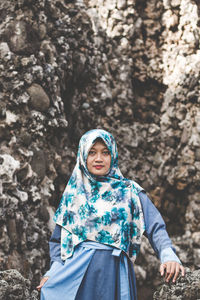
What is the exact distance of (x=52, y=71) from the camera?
2994 millimetres

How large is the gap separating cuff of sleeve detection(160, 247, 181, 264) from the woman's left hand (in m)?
0.01

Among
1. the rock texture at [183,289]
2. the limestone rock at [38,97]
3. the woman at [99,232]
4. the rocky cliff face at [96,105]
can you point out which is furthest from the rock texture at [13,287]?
the limestone rock at [38,97]

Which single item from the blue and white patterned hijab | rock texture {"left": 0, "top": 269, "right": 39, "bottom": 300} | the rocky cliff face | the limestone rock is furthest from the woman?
the limestone rock

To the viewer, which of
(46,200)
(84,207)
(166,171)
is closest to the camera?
(84,207)

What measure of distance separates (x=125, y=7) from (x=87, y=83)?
1.14 meters

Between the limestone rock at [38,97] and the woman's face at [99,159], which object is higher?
the limestone rock at [38,97]

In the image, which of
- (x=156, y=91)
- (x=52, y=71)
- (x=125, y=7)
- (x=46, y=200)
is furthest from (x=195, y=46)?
(x=46, y=200)

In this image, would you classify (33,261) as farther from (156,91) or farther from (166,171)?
(156,91)

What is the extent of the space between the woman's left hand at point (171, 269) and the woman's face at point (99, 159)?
47 centimetres

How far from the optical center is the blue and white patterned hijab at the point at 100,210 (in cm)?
140

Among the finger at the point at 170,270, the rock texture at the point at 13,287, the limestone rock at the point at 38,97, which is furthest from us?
the limestone rock at the point at 38,97

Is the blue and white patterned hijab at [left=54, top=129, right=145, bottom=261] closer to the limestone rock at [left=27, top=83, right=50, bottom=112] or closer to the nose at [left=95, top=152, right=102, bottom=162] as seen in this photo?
the nose at [left=95, top=152, right=102, bottom=162]

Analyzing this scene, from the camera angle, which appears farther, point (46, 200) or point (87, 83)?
point (87, 83)

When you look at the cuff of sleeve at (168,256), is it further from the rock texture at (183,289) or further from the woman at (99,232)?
the rock texture at (183,289)
